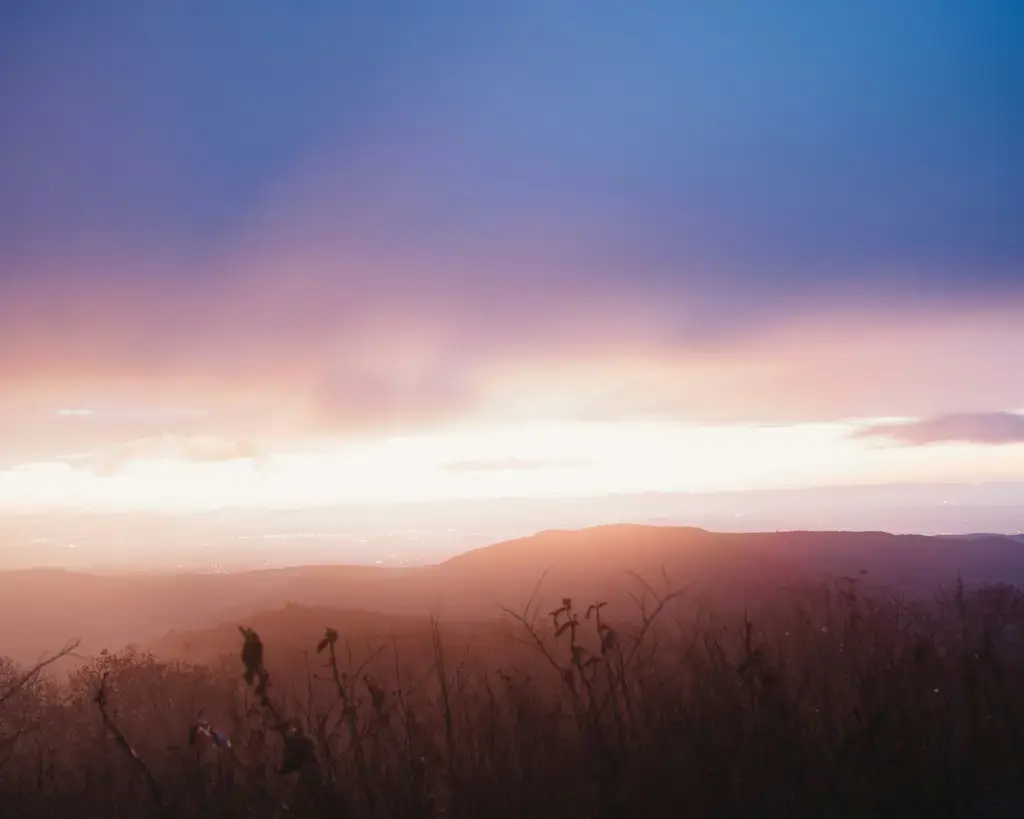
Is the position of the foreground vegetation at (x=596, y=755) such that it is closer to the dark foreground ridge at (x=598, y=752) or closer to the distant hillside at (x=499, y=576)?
the dark foreground ridge at (x=598, y=752)

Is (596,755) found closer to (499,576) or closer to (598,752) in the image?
(598,752)

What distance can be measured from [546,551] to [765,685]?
45.8 meters

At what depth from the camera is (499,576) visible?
131ft

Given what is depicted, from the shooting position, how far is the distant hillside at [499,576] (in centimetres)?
3166

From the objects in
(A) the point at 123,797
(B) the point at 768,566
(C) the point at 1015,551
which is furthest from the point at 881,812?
(C) the point at 1015,551

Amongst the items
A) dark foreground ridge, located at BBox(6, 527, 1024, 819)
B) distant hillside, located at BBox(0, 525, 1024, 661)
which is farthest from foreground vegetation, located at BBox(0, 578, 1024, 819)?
distant hillside, located at BBox(0, 525, 1024, 661)

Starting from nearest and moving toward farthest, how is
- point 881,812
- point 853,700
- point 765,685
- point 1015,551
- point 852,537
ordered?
point 881,812 < point 765,685 < point 853,700 < point 1015,551 < point 852,537

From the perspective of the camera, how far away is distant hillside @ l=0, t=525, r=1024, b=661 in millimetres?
31656

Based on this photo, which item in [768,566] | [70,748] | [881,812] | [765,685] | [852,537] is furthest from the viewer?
[852,537]

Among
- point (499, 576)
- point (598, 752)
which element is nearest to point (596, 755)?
point (598, 752)

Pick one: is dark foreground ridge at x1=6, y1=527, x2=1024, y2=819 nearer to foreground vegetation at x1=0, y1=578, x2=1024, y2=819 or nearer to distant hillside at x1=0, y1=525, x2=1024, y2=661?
foreground vegetation at x1=0, y1=578, x2=1024, y2=819

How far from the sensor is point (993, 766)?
4566 millimetres

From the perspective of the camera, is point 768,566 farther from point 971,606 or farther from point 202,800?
point 202,800

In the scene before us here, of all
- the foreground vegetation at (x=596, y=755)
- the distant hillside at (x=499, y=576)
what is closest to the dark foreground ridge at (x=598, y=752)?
the foreground vegetation at (x=596, y=755)
